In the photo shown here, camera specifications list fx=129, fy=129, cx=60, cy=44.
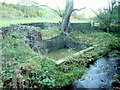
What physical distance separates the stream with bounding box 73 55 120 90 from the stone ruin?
2.56 m

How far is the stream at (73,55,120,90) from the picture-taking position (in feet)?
14.1

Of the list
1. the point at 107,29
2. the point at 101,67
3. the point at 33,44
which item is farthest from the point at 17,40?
the point at 107,29

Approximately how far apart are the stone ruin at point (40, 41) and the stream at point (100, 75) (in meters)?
2.56

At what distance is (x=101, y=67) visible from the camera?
5.67m

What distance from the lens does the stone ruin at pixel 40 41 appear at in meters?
6.14

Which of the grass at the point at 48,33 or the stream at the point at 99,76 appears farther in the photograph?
the grass at the point at 48,33

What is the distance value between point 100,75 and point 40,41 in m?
3.58

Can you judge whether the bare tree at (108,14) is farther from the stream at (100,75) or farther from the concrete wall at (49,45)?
the stream at (100,75)

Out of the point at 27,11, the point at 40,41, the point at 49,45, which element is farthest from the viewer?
the point at 27,11

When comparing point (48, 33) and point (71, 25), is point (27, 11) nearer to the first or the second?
point (48, 33)

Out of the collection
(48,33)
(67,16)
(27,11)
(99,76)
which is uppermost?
(27,11)

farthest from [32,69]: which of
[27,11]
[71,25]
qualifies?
[71,25]

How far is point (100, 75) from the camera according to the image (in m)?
4.94

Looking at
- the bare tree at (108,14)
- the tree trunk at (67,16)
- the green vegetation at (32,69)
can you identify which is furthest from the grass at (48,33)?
the bare tree at (108,14)
